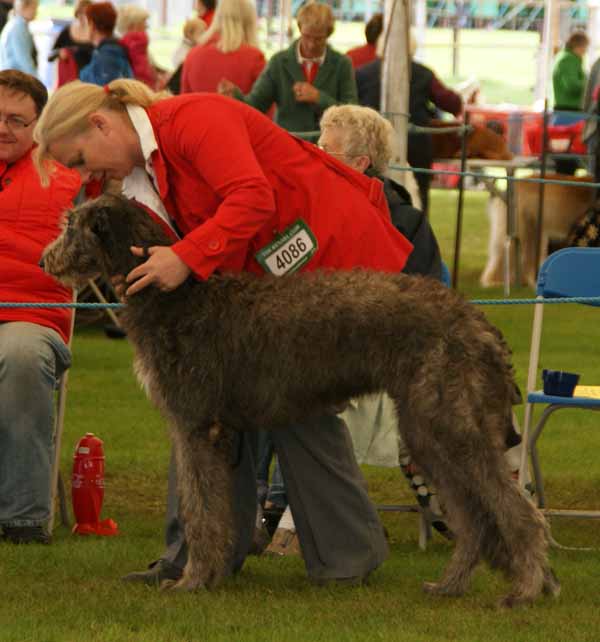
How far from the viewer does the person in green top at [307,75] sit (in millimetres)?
10914

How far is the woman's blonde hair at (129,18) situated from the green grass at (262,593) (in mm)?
7147

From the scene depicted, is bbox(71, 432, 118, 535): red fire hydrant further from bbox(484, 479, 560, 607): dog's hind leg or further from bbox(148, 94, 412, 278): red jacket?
bbox(484, 479, 560, 607): dog's hind leg

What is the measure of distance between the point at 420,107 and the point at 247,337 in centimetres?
832

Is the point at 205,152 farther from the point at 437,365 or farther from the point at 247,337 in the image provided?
the point at 437,365

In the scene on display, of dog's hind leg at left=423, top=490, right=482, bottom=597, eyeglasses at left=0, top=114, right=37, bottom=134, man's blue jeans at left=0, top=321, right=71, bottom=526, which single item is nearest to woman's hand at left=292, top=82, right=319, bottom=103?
eyeglasses at left=0, top=114, right=37, bottom=134

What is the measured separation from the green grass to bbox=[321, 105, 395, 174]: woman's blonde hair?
60.5 inches

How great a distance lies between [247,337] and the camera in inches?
182

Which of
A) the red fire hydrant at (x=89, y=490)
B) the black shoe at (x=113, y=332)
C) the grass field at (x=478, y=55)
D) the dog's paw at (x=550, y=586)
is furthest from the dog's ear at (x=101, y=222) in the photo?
the grass field at (x=478, y=55)

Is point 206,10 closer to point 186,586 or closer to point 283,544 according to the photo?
point 283,544

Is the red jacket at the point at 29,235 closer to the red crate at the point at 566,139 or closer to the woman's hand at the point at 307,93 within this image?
the woman's hand at the point at 307,93

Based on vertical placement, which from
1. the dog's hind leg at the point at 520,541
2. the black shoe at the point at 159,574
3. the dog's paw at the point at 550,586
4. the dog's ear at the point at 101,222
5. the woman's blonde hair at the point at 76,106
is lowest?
the black shoe at the point at 159,574

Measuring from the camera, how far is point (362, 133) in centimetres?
573

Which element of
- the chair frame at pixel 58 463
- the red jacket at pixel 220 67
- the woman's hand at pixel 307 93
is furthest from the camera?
the red jacket at pixel 220 67

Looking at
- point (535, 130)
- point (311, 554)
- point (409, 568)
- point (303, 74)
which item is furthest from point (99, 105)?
point (535, 130)
